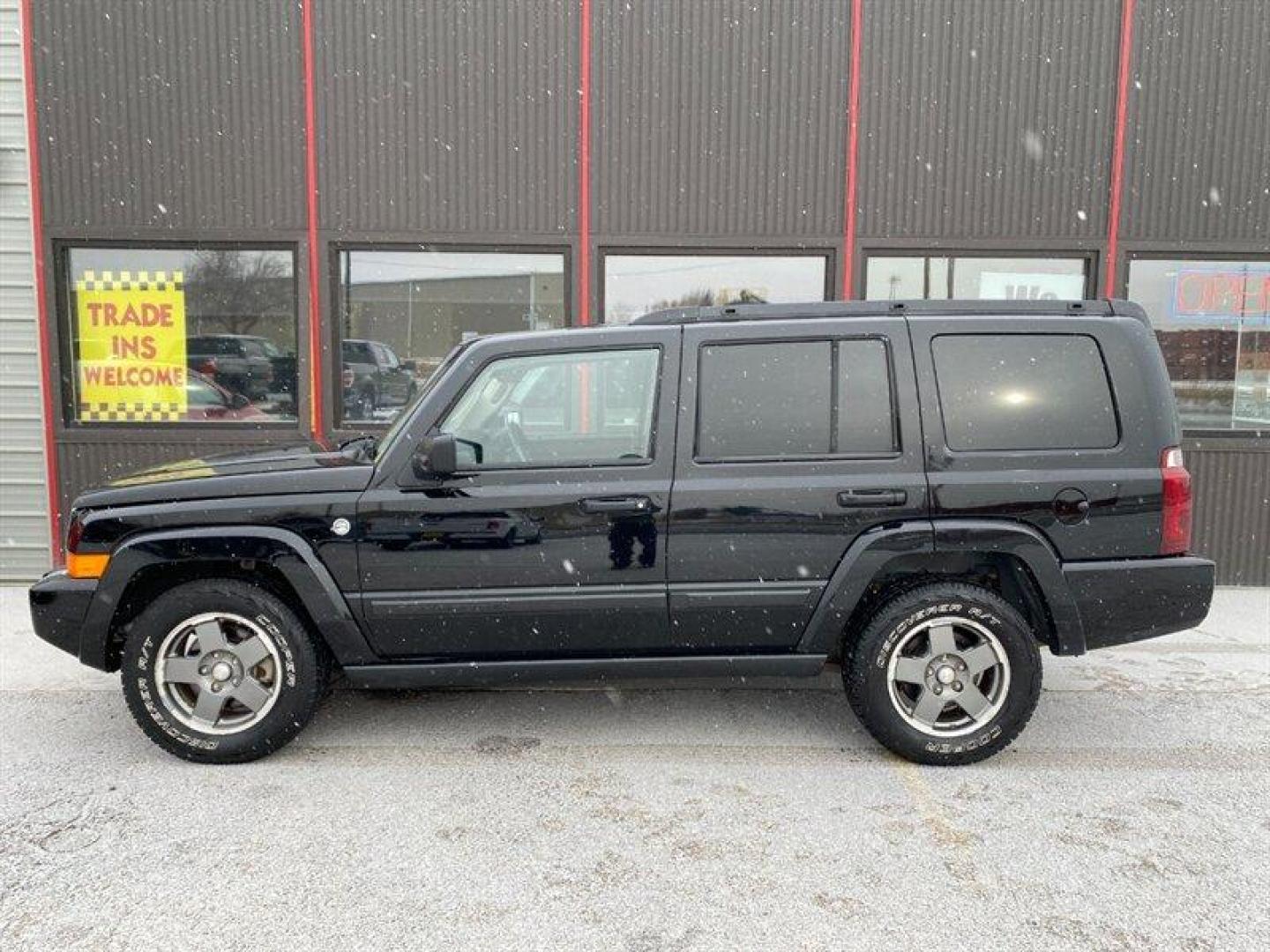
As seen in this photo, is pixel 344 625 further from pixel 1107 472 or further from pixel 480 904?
pixel 1107 472

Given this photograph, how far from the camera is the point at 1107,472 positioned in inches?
140

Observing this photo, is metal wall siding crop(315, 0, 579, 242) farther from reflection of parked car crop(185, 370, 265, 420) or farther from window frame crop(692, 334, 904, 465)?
window frame crop(692, 334, 904, 465)

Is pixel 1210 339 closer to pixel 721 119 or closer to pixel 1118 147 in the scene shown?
pixel 1118 147

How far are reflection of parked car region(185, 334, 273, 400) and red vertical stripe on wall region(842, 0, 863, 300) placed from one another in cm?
461

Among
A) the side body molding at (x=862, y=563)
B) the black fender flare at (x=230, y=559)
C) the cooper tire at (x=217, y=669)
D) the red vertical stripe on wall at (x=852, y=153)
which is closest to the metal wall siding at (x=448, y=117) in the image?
the red vertical stripe on wall at (x=852, y=153)

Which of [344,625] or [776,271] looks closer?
[344,625]

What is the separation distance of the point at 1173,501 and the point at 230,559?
3801 millimetres

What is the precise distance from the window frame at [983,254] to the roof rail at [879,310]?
3.33 metres

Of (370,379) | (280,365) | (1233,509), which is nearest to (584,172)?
(370,379)

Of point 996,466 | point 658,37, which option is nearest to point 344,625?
point 996,466

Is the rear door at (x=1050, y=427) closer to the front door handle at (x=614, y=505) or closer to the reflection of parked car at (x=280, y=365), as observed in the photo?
the front door handle at (x=614, y=505)

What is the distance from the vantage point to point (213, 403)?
23.0 ft

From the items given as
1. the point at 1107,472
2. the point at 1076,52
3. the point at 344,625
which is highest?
the point at 1076,52

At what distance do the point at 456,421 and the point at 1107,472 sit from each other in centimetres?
264
